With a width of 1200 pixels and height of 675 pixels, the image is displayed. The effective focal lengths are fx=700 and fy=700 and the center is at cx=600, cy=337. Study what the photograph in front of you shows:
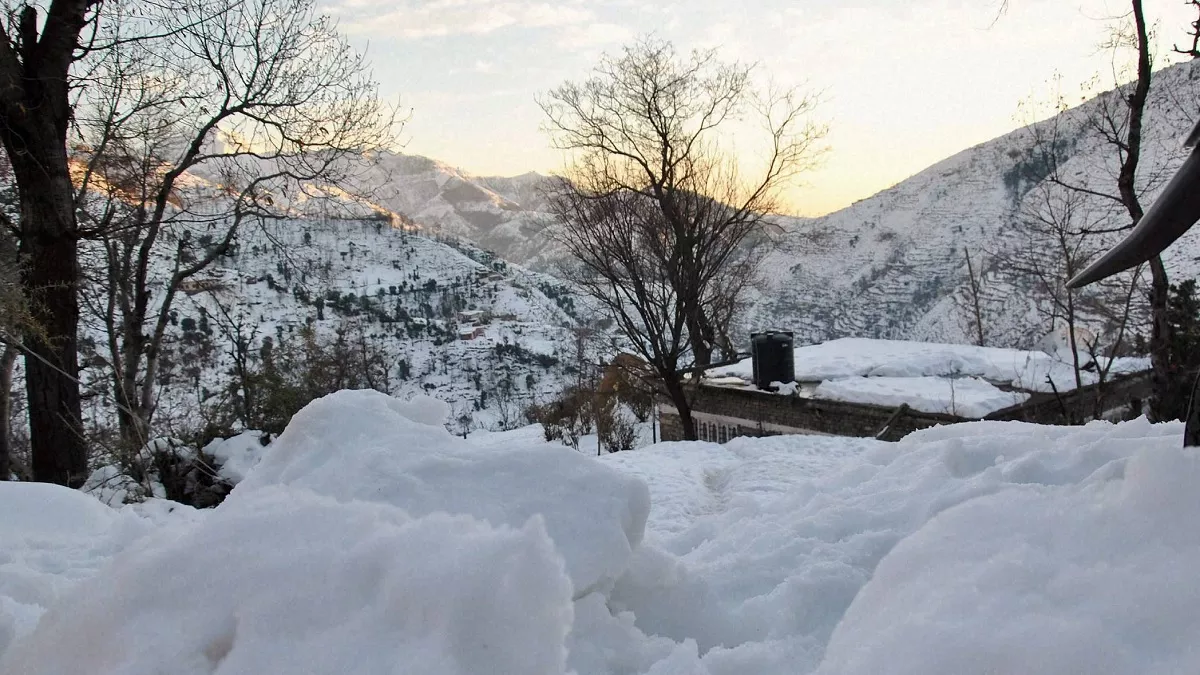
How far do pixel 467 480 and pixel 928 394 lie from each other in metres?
13.5

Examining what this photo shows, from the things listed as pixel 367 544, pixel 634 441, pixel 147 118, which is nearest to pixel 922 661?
pixel 367 544

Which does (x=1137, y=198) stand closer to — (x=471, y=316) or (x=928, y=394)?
(x=928, y=394)

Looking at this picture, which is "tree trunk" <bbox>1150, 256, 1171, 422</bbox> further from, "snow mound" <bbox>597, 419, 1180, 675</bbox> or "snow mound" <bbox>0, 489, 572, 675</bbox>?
"snow mound" <bbox>0, 489, 572, 675</bbox>

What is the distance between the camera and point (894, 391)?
14.5 m

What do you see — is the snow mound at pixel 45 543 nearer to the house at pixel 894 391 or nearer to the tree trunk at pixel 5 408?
the tree trunk at pixel 5 408

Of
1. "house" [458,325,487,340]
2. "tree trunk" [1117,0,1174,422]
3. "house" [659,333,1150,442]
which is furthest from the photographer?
"house" [458,325,487,340]

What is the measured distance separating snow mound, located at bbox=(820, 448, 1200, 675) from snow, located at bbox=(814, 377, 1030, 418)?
12.2 meters

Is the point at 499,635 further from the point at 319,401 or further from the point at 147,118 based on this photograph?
the point at 147,118

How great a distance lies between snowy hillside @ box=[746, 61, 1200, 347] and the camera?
197 ft

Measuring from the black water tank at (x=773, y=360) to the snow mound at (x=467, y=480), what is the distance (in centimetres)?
1407

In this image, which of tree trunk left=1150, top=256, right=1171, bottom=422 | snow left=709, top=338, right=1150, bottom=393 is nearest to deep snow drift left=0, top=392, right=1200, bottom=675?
tree trunk left=1150, top=256, right=1171, bottom=422

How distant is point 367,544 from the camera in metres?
1.81

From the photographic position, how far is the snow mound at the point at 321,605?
1517mm

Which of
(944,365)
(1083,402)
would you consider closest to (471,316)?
(944,365)
